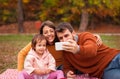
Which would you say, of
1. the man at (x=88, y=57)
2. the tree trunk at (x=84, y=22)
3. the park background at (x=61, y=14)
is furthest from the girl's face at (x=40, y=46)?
the tree trunk at (x=84, y=22)

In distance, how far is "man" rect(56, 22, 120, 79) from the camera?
417cm

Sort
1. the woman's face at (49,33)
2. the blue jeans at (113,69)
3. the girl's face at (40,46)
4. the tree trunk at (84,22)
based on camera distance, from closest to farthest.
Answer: the blue jeans at (113,69) → the girl's face at (40,46) → the woman's face at (49,33) → the tree trunk at (84,22)

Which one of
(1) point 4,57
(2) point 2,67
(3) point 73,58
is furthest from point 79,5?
(3) point 73,58

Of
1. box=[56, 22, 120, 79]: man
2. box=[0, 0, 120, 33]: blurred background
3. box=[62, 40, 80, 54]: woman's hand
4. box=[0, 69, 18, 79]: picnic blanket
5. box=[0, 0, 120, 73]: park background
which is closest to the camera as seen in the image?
box=[62, 40, 80, 54]: woman's hand

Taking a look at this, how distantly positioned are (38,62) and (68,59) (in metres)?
0.41

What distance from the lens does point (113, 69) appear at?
4.36 meters

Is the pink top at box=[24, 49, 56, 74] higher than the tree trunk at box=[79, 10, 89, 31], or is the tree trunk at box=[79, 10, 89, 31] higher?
the pink top at box=[24, 49, 56, 74]

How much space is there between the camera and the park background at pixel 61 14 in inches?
808

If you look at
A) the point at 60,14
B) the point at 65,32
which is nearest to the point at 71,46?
the point at 65,32

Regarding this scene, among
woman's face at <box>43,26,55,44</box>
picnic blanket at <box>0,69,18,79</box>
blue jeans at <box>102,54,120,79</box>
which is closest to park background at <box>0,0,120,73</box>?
picnic blanket at <box>0,69,18,79</box>

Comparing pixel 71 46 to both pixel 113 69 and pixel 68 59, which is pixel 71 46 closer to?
pixel 68 59

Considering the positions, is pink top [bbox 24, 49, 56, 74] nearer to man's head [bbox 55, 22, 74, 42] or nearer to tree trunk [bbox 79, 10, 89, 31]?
man's head [bbox 55, 22, 74, 42]

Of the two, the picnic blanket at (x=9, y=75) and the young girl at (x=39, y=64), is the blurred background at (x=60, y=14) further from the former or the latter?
the young girl at (x=39, y=64)

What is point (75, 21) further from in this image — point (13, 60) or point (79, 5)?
point (13, 60)
